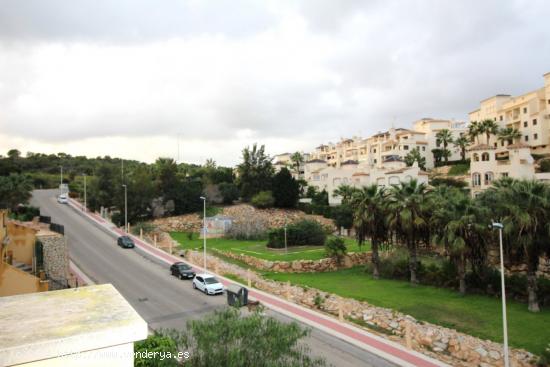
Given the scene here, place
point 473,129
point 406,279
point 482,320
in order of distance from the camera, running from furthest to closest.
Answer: point 473,129 < point 406,279 < point 482,320

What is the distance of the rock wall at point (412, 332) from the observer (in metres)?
17.5

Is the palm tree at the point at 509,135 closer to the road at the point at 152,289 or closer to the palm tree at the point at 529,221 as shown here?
the palm tree at the point at 529,221

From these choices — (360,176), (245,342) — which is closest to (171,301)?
(245,342)

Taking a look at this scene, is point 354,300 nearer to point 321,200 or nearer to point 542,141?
point 321,200

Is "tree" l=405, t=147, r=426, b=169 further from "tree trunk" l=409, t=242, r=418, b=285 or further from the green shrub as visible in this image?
"tree trunk" l=409, t=242, r=418, b=285

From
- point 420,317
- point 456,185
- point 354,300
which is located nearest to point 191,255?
point 354,300

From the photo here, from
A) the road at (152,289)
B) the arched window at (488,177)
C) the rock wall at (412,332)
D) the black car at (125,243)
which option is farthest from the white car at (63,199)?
the arched window at (488,177)

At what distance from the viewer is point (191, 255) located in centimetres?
3878

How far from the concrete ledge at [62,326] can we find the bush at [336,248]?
30497 mm

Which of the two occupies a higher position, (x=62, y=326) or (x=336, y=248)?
(x=62, y=326)

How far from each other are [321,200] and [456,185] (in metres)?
21.0

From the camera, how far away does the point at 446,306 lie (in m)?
23.9

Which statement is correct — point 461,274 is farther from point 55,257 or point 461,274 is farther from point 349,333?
point 55,257

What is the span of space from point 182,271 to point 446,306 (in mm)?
19137
